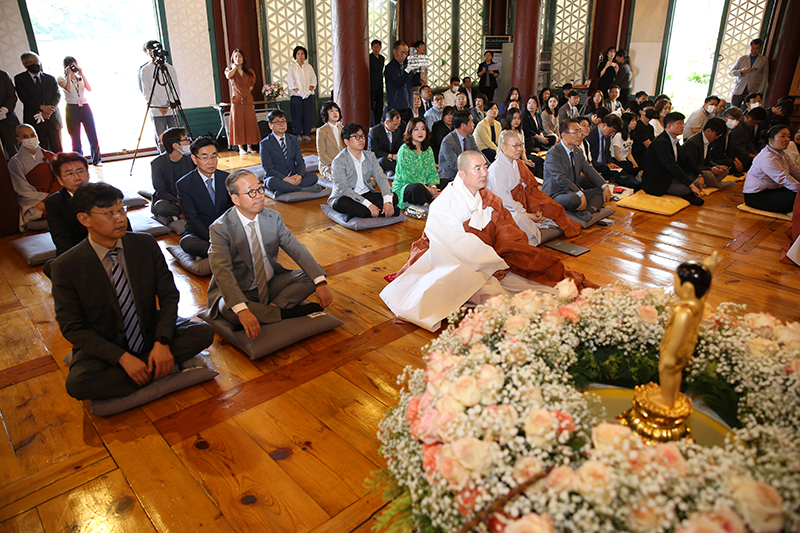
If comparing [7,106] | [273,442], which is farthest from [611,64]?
[273,442]

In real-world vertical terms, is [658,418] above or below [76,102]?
below

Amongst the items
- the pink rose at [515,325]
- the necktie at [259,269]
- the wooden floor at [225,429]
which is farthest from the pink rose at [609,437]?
the necktie at [259,269]

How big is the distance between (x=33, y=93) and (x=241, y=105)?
264cm

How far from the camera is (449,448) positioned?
1158mm

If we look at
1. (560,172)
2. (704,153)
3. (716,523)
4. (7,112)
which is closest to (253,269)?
(716,523)

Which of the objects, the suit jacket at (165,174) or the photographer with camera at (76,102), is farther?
the photographer with camera at (76,102)

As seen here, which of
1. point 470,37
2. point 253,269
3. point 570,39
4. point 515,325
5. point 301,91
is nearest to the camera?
point 515,325

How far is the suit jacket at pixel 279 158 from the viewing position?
5.74 metres

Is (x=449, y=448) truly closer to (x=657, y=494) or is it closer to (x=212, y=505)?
(x=657, y=494)

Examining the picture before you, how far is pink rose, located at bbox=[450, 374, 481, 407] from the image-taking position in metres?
1.26

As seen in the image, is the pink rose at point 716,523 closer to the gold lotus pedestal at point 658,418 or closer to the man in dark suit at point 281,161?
the gold lotus pedestal at point 658,418

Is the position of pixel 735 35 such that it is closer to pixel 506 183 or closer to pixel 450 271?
pixel 506 183

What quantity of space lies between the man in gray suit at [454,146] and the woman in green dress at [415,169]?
39 cm

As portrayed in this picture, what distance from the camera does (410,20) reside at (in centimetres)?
1043
